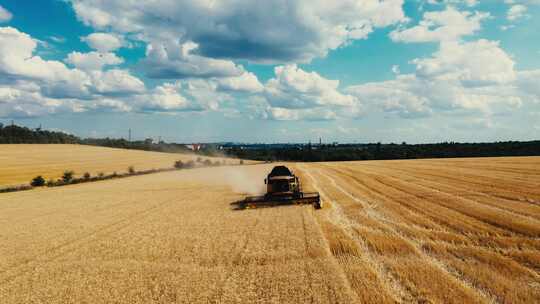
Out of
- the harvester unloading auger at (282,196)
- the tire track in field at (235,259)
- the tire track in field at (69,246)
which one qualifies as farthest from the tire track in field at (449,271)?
the tire track in field at (69,246)

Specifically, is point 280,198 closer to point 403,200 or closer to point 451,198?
point 403,200

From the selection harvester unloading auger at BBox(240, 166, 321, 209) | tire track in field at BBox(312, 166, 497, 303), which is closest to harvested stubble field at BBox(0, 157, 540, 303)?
tire track in field at BBox(312, 166, 497, 303)

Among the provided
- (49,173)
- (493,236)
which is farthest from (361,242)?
(49,173)

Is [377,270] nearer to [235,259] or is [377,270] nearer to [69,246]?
[235,259]

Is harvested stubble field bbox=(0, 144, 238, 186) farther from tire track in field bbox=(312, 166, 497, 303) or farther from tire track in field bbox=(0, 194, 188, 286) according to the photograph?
tire track in field bbox=(312, 166, 497, 303)

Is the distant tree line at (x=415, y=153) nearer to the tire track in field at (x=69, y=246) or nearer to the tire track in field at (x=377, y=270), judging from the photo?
the tire track in field at (x=377, y=270)
